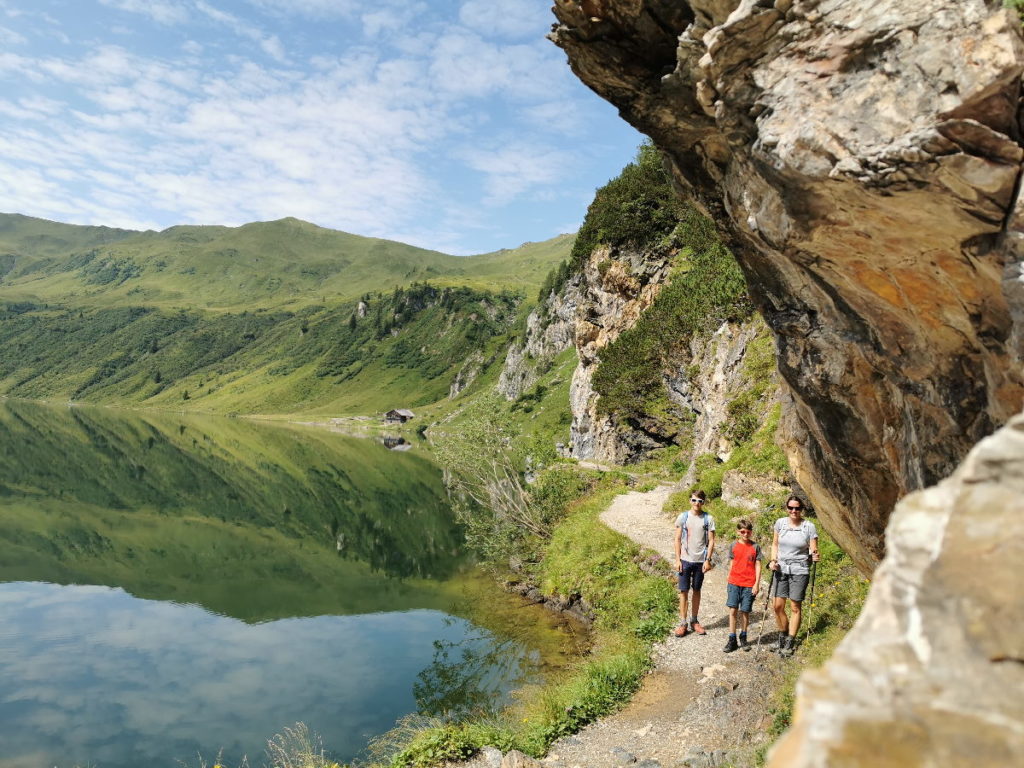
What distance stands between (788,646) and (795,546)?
7.88 feet

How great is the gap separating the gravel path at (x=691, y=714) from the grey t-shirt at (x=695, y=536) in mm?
2337

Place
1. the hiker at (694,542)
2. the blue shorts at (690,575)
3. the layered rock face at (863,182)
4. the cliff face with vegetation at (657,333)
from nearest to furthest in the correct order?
the layered rock face at (863,182)
the hiker at (694,542)
the blue shorts at (690,575)
the cliff face with vegetation at (657,333)

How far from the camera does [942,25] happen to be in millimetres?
6020

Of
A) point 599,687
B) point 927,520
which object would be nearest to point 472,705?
point 599,687

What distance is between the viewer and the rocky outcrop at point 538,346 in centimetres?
13850

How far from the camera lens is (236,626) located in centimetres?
3238

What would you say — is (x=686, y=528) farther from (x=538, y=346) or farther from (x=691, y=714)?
(x=538, y=346)

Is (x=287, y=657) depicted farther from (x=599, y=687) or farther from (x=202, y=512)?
(x=202, y=512)

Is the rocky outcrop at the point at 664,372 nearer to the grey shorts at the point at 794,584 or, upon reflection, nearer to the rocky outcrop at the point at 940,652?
the grey shorts at the point at 794,584

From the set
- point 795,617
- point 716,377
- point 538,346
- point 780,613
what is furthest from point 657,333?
point 538,346

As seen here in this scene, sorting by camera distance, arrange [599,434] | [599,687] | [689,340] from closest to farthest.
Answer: [599,687] → [689,340] → [599,434]

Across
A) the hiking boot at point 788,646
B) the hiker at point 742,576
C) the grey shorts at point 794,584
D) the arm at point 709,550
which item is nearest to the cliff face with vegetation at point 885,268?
the grey shorts at point 794,584

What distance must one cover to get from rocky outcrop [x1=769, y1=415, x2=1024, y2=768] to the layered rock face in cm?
320

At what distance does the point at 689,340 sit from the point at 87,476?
264 feet
